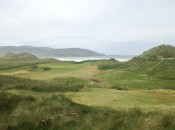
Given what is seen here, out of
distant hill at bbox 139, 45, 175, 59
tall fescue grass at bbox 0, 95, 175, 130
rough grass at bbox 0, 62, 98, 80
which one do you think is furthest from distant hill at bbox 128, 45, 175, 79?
tall fescue grass at bbox 0, 95, 175, 130

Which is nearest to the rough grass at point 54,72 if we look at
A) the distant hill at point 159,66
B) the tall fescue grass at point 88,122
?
the distant hill at point 159,66

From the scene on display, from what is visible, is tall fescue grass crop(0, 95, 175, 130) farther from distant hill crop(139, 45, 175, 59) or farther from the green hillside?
distant hill crop(139, 45, 175, 59)

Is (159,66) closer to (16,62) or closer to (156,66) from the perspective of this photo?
(156,66)

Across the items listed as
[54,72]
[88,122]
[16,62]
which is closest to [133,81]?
[54,72]

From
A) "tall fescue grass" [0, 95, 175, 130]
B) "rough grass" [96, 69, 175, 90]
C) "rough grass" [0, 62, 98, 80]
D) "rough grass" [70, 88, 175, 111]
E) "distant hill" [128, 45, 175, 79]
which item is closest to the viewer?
"tall fescue grass" [0, 95, 175, 130]

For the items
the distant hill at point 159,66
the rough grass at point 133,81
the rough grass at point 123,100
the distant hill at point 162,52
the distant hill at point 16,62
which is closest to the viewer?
the rough grass at point 123,100

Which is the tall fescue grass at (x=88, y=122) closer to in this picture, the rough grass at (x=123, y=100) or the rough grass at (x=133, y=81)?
the rough grass at (x=123, y=100)

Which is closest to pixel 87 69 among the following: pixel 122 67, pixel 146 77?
pixel 122 67

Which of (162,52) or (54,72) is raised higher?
(162,52)

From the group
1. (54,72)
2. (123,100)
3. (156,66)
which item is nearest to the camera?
(123,100)

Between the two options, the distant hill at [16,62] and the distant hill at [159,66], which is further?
the distant hill at [16,62]

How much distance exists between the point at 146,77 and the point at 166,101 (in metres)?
34.4

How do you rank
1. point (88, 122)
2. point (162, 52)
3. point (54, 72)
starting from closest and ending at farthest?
point (88, 122)
point (54, 72)
point (162, 52)

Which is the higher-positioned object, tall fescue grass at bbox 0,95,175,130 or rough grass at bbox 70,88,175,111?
tall fescue grass at bbox 0,95,175,130
